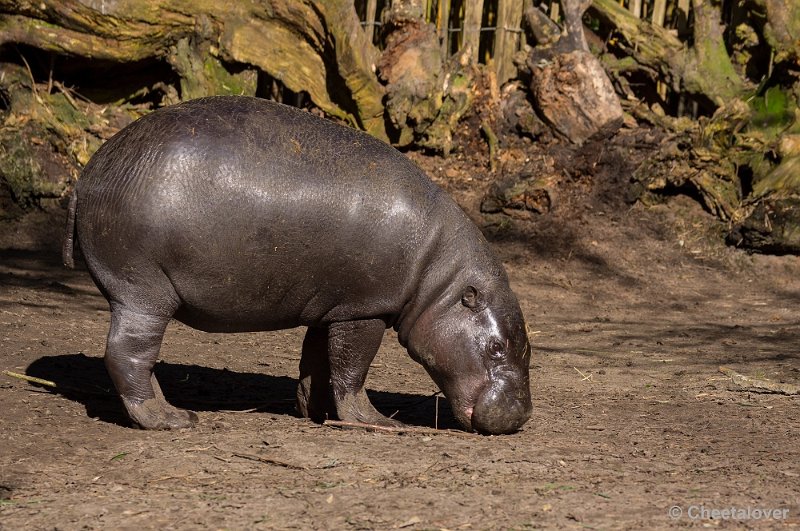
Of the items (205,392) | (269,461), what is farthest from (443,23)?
(269,461)

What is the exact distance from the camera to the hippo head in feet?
16.5

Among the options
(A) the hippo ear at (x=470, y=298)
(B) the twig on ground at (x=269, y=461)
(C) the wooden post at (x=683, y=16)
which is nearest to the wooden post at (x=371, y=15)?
(C) the wooden post at (x=683, y=16)

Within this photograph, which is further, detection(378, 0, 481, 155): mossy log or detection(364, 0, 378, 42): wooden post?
detection(364, 0, 378, 42): wooden post

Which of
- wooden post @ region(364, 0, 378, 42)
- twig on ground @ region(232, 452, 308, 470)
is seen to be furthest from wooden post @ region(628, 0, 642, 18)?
twig on ground @ region(232, 452, 308, 470)

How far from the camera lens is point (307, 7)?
10453 mm

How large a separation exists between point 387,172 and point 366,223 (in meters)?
0.30

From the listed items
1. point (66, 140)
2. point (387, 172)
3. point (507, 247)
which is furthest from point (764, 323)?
point (66, 140)

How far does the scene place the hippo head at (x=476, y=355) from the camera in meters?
5.03

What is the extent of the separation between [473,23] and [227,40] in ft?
8.87

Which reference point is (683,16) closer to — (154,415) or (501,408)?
(501,408)

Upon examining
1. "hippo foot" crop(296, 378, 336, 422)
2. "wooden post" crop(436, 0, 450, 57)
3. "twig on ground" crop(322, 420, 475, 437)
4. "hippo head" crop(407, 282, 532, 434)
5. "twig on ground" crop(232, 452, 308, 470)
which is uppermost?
"wooden post" crop(436, 0, 450, 57)

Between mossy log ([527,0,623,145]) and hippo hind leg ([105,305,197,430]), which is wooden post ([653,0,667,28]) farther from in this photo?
hippo hind leg ([105,305,197,430])

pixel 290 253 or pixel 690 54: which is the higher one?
pixel 690 54

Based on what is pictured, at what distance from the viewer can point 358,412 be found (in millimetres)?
5199
